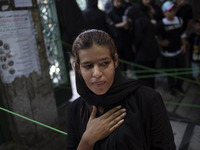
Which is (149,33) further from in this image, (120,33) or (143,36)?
(120,33)

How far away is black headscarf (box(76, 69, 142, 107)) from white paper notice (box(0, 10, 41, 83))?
4.85 ft

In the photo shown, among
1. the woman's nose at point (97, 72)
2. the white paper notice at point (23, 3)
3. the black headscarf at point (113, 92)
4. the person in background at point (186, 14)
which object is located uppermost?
the white paper notice at point (23, 3)

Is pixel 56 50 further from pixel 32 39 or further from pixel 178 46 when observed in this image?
pixel 178 46

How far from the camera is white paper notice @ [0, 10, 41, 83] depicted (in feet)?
7.62

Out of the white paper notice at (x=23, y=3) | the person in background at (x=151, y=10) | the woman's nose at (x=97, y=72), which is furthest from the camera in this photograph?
the person in background at (x=151, y=10)

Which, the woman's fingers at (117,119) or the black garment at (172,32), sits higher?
the black garment at (172,32)

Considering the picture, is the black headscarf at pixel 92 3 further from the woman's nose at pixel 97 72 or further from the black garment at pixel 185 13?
the woman's nose at pixel 97 72

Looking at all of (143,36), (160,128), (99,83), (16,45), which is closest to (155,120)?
(160,128)

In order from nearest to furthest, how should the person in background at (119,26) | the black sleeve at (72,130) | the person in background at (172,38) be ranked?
the black sleeve at (72,130)
the person in background at (172,38)
the person in background at (119,26)

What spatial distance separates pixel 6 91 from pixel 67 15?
1423 mm

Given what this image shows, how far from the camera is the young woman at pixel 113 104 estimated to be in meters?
1.16

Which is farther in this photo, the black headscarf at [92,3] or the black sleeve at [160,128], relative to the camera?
the black headscarf at [92,3]

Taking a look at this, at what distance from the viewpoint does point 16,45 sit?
245 cm

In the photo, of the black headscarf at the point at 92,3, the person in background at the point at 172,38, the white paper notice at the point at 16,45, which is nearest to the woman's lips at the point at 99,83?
the white paper notice at the point at 16,45
